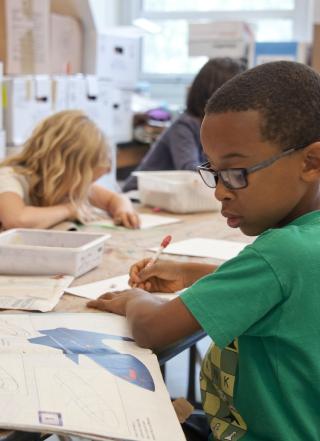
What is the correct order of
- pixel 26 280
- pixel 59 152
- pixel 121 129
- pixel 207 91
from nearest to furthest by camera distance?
1. pixel 26 280
2. pixel 59 152
3. pixel 207 91
4. pixel 121 129

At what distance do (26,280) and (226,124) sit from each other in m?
0.55

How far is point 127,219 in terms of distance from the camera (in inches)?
72.0

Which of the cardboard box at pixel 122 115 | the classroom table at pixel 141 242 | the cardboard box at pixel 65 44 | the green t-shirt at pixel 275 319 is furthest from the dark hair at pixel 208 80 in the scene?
the green t-shirt at pixel 275 319

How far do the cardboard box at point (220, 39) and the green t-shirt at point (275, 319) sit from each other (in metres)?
2.76

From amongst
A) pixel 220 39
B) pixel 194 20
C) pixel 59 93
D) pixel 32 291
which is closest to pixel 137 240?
pixel 32 291

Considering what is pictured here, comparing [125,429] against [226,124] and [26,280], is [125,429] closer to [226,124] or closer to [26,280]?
[226,124]

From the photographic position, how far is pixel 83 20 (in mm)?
3389

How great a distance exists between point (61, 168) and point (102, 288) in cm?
68

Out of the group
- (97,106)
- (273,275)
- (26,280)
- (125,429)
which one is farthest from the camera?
(97,106)

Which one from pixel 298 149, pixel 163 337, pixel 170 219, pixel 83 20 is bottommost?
pixel 170 219

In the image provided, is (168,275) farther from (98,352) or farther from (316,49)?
(316,49)

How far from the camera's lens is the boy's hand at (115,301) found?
1.01m

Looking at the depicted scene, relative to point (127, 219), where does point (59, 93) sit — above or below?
above

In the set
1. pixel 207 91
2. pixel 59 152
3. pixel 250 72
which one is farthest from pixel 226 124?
pixel 207 91
